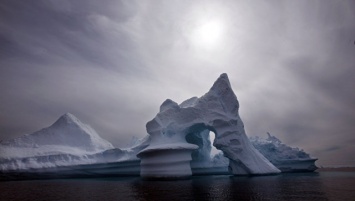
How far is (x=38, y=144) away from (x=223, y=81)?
2017cm

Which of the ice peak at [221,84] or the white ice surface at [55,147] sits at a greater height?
the ice peak at [221,84]

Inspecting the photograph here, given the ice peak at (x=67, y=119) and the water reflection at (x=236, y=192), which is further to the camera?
the ice peak at (x=67, y=119)

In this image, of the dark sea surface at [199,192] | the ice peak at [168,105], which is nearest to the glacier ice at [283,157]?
the ice peak at [168,105]

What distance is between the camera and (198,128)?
2373 centimetres

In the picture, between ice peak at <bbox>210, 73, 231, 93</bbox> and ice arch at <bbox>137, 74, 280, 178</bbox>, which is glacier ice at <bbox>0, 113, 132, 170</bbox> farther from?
ice peak at <bbox>210, 73, 231, 93</bbox>

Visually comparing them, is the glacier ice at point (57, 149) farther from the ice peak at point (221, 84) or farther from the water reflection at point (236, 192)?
the water reflection at point (236, 192)

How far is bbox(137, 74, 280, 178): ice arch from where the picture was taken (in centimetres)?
1956

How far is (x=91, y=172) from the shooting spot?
83.2 ft

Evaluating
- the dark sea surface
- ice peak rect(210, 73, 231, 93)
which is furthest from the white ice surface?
ice peak rect(210, 73, 231, 93)

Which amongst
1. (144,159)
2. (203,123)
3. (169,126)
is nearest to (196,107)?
(203,123)

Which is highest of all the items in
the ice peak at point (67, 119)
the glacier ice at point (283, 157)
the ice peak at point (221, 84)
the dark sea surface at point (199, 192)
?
the ice peak at point (221, 84)

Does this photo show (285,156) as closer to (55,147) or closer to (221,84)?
(221,84)

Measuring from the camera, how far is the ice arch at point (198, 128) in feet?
64.2

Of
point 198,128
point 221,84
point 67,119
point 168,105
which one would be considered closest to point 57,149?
point 67,119
